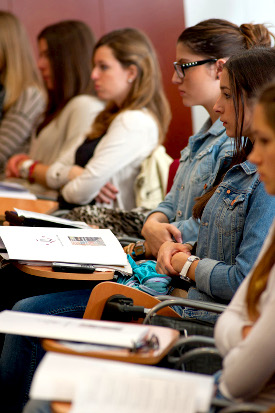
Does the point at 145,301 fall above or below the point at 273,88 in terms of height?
→ below

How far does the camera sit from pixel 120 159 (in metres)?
3.50

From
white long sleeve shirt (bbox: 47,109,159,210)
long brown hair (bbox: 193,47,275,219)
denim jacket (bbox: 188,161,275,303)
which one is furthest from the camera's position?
white long sleeve shirt (bbox: 47,109,159,210)

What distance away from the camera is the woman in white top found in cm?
122

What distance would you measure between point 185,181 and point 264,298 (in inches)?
52.8

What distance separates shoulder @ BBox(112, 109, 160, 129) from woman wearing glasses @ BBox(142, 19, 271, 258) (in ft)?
2.75

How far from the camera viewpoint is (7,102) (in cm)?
469

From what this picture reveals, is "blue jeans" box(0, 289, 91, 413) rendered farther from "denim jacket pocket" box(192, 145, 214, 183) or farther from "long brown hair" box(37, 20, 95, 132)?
"long brown hair" box(37, 20, 95, 132)

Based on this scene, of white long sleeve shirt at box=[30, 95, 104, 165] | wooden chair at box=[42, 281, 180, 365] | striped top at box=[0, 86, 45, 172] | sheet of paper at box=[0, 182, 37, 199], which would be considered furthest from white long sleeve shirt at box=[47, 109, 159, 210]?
wooden chair at box=[42, 281, 180, 365]

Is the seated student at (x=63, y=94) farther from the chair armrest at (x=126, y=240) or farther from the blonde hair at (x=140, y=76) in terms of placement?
the chair armrest at (x=126, y=240)

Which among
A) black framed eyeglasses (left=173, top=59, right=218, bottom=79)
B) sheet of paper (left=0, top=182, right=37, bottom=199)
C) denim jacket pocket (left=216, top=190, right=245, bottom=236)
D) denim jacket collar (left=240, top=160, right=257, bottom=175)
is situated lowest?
sheet of paper (left=0, top=182, right=37, bottom=199)

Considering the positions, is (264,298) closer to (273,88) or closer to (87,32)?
(273,88)

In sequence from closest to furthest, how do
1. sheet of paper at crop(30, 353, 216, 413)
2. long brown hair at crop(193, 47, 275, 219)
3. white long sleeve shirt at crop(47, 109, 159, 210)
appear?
Answer: sheet of paper at crop(30, 353, 216, 413), long brown hair at crop(193, 47, 275, 219), white long sleeve shirt at crop(47, 109, 159, 210)

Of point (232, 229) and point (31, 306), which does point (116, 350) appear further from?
point (31, 306)

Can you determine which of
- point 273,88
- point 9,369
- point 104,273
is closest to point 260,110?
point 273,88
